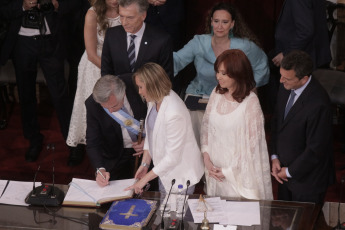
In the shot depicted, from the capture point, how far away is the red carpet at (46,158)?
6.28m

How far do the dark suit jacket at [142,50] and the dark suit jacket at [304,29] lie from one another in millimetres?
1231

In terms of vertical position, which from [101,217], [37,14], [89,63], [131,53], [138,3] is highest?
[138,3]

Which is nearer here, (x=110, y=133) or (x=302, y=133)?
(x=302, y=133)

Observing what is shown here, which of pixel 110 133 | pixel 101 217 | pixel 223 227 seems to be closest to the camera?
pixel 223 227

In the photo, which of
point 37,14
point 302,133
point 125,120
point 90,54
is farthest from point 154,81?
point 37,14

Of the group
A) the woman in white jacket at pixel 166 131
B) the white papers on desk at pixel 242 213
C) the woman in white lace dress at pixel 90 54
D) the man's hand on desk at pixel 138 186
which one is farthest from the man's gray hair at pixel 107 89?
the woman in white lace dress at pixel 90 54

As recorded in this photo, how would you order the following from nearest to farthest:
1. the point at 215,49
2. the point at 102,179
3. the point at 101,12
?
the point at 102,179
the point at 101,12
the point at 215,49

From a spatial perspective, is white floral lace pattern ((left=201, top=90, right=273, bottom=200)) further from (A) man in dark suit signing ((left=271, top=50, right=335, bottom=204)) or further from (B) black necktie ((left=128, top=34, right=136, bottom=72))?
(B) black necktie ((left=128, top=34, right=136, bottom=72))

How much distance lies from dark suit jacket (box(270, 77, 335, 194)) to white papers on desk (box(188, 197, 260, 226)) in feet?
1.54

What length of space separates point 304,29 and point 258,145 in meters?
1.52

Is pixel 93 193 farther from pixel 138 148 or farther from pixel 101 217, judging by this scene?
pixel 138 148

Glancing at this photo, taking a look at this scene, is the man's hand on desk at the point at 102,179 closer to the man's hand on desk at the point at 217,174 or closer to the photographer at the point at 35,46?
the man's hand on desk at the point at 217,174

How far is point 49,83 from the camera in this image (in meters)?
6.30

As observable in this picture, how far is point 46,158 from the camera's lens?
21.7ft
